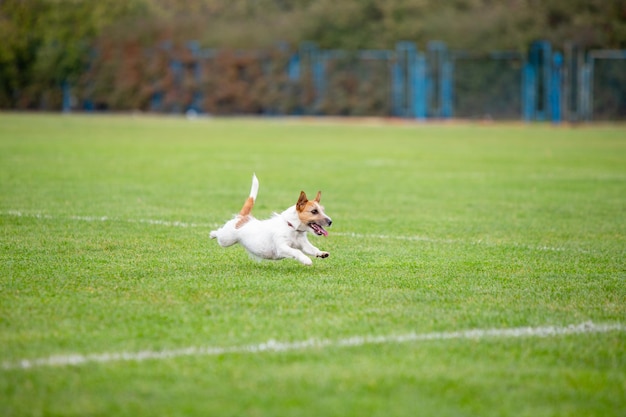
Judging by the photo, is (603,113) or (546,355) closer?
(546,355)

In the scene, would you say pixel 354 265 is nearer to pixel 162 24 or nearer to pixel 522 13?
pixel 522 13

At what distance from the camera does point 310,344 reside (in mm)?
5406

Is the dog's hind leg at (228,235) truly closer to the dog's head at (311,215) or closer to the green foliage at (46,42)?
the dog's head at (311,215)

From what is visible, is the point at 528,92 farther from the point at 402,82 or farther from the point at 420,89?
the point at 402,82

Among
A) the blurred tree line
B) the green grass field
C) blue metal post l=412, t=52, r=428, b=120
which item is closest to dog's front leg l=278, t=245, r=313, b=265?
the green grass field

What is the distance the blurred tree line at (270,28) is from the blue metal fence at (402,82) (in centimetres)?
97

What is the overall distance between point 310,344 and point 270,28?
43.6 m

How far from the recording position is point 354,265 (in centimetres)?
818

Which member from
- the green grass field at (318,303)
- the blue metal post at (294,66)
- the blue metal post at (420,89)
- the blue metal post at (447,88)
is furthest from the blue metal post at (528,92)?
the green grass field at (318,303)

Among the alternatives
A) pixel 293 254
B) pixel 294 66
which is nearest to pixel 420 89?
pixel 294 66

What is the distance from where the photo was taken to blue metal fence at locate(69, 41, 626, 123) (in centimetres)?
3922

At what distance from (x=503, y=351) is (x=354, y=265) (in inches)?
114

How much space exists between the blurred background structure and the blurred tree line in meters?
0.06

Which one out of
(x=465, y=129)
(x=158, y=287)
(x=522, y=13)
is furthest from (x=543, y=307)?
(x=522, y=13)
